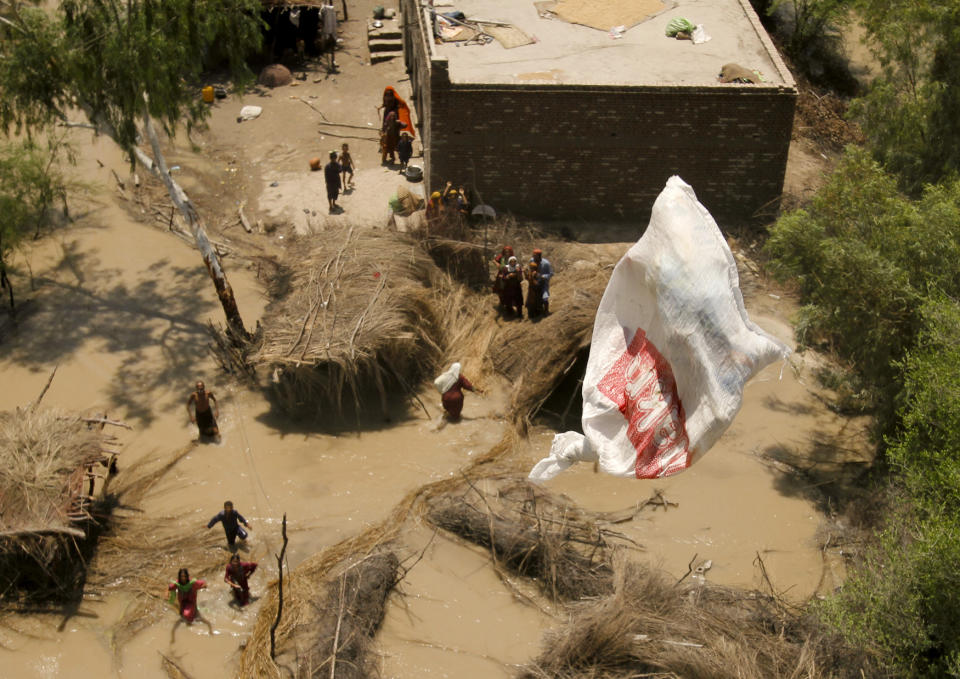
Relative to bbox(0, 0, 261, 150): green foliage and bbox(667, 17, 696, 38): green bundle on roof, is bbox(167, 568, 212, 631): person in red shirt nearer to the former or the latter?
bbox(0, 0, 261, 150): green foliage

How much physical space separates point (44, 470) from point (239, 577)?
7.15 feet

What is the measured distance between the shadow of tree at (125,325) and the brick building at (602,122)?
4.21 meters

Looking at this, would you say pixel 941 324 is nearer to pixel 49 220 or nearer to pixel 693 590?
pixel 693 590

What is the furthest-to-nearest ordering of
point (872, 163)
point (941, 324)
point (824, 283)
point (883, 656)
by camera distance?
point (872, 163)
point (824, 283)
point (941, 324)
point (883, 656)

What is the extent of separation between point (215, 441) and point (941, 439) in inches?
303

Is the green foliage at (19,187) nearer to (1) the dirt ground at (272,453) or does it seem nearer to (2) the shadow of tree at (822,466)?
(1) the dirt ground at (272,453)

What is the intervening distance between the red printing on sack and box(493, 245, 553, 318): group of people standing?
575 cm

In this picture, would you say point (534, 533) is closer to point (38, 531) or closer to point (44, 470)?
point (38, 531)

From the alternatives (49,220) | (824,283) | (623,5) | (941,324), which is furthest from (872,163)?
(49,220)

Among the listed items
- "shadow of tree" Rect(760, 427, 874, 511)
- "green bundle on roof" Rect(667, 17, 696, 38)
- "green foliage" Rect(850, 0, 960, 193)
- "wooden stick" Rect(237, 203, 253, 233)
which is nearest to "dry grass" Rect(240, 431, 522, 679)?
"shadow of tree" Rect(760, 427, 874, 511)

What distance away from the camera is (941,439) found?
Answer: 27.3 feet

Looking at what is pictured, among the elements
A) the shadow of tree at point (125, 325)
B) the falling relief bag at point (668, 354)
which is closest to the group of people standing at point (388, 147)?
the shadow of tree at point (125, 325)

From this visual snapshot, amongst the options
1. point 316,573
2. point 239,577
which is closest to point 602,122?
point 316,573

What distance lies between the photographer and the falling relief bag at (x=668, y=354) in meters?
6.48
